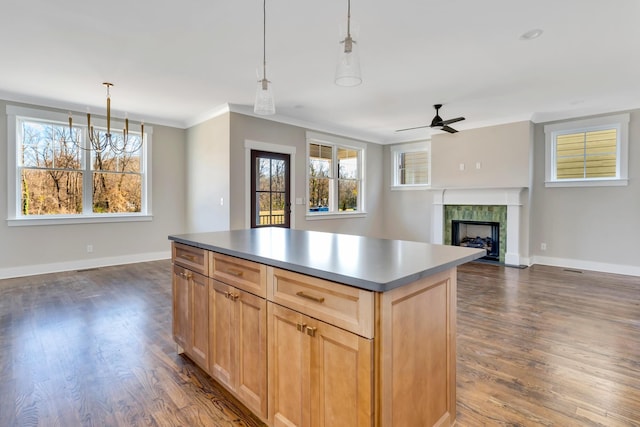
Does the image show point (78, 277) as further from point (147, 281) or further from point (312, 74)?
point (312, 74)

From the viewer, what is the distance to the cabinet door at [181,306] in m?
2.30

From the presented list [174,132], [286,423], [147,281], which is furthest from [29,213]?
[286,423]

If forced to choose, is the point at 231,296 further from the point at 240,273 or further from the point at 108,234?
the point at 108,234

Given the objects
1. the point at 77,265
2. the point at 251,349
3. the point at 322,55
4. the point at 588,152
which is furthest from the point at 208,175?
the point at 588,152

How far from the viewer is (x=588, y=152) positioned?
219 inches

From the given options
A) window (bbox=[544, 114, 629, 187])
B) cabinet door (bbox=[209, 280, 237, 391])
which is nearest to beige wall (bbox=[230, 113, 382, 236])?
cabinet door (bbox=[209, 280, 237, 391])

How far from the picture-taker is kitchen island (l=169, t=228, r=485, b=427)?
1.19 metres

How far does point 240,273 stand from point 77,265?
509 centimetres

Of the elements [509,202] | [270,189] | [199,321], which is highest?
[270,189]

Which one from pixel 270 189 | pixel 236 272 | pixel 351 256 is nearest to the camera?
pixel 351 256

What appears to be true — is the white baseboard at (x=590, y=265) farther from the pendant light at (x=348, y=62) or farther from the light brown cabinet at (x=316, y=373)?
the light brown cabinet at (x=316, y=373)

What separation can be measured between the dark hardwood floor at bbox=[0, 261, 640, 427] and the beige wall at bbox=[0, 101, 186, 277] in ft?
3.41

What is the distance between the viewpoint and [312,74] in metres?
3.98

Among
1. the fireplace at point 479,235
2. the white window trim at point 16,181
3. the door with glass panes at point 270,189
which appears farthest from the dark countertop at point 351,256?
the fireplace at point 479,235
